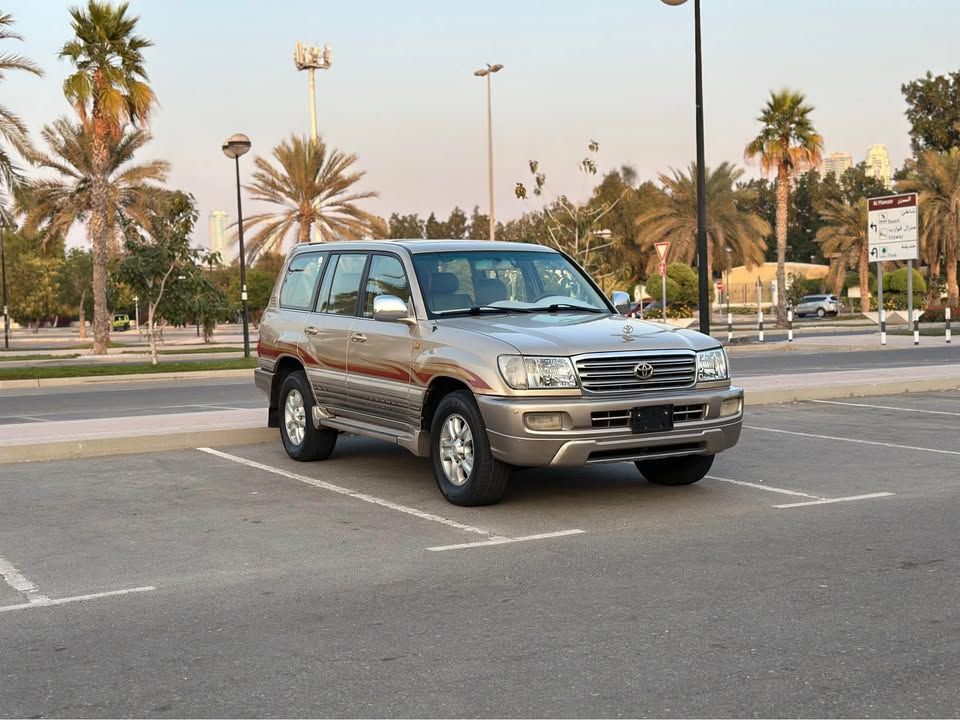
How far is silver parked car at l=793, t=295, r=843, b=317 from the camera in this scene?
229 ft

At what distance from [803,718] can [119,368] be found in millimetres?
24803

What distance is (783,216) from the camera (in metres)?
49.8

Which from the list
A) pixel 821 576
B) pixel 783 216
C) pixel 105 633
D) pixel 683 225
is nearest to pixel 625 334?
pixel 821 576

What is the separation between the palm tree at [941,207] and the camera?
54719 millimetres

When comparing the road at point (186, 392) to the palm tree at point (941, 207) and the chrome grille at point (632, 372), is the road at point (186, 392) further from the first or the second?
the palm tree at point (941, 207)

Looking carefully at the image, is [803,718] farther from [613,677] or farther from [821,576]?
[821,576]

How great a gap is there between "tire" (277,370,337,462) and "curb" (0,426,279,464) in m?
1.20

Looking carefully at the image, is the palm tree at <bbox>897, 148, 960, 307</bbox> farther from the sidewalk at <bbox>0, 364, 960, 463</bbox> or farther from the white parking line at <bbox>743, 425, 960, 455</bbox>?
the white parking line at <bbox>743, 425, 960, 455</bbox>

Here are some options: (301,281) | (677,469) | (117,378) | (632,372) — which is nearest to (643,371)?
(632,372)

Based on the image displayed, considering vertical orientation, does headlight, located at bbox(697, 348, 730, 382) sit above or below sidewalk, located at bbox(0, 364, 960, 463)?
above

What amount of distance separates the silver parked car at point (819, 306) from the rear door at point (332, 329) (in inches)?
2460

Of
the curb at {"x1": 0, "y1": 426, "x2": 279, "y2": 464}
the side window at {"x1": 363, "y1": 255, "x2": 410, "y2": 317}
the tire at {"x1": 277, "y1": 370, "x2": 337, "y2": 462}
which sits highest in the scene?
the side window at {"x1": 363, "y1": 255, "x2": 410, "y2": 317}

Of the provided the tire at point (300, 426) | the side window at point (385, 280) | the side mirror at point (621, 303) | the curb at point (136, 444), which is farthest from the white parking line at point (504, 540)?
the curb at point (136, 444)

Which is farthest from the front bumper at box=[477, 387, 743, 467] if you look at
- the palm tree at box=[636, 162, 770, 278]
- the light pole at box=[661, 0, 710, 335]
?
the palm tree at box=[636, 162, 770, 278]
